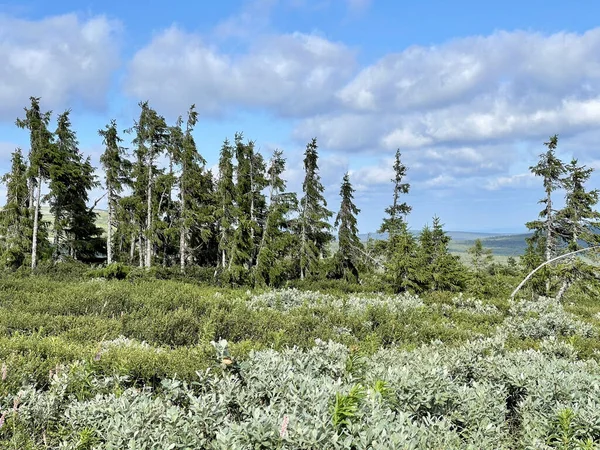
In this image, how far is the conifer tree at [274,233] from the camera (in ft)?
81.7

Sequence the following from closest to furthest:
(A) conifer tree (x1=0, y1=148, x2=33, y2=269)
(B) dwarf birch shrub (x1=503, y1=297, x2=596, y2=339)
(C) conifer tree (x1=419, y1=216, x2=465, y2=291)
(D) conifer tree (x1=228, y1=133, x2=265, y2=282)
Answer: (B) dwarf birch shrub (x1=503, y1=297, x2=596, y2=339)
(C) conifer tree (x1=419, y1=216, x2=465, y2=291)
(D) conifer tree (x1=228, y1=133, x2=265, y2=282)
(A) conifer tree (x1=0, y1=148, x2=33, y2=269)

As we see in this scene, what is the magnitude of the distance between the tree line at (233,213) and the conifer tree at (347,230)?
74 millimetres

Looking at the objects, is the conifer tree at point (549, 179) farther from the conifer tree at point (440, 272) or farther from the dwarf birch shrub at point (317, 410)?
the dwarf birch shrub at point (317, 410)

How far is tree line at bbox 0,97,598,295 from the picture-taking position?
2528 cm

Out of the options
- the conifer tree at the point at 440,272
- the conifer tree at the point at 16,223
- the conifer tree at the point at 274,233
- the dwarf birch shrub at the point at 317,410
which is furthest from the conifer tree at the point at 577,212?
the conifer tree at the point at 16,223

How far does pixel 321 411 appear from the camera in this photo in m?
3.29

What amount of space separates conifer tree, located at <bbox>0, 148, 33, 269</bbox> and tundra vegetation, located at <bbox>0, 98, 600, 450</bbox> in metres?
0.15

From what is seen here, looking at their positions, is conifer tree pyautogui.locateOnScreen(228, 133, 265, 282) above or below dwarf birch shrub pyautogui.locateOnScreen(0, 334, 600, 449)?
above

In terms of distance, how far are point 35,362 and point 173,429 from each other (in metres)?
2.80

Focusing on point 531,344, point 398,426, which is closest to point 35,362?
point 398,426

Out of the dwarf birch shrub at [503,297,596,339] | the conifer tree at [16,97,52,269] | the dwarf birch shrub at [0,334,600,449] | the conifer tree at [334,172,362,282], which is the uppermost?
the conifer tree at [16,97,52,269]

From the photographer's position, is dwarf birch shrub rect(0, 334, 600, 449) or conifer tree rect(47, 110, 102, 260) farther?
conifer tree rect(47, 110, 102, 260)

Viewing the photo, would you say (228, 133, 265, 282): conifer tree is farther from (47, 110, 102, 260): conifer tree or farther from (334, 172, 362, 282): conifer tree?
(47, 110, 102, 260): conifer tree

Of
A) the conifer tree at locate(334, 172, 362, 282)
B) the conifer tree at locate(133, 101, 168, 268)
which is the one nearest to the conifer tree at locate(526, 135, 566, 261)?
the conifer tree at locate(334, 172, 362, 282)
